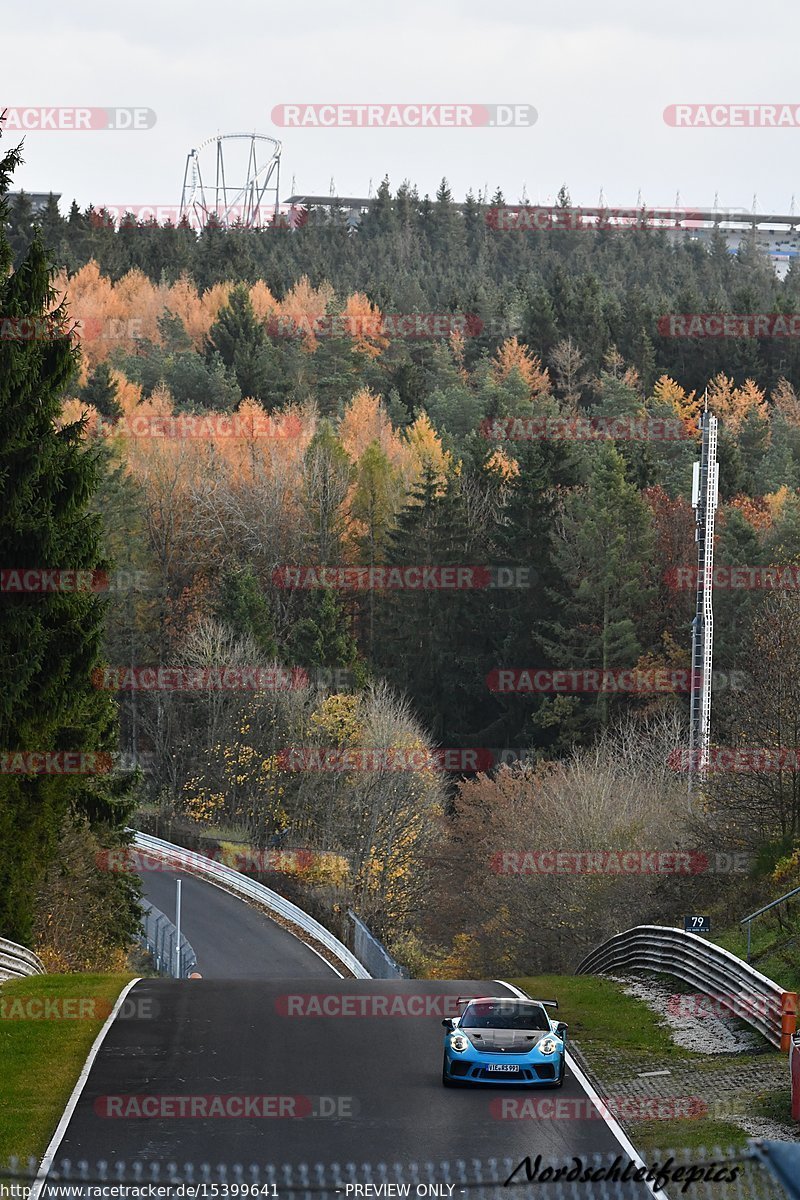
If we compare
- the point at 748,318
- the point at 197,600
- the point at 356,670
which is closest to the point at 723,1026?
the point at 356,670

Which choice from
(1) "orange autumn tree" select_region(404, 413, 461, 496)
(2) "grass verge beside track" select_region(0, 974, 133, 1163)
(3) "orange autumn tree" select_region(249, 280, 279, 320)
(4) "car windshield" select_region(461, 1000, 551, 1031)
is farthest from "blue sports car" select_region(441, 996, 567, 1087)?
(3) "orange autumn tree" select_region(249, 280, 279, 320)

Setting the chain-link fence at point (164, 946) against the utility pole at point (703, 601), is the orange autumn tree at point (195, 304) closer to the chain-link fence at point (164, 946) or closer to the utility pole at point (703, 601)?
the chain-link fence at point (164, 946)

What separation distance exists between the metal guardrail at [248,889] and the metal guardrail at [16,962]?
662 inches

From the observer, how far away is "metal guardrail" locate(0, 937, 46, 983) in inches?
1003

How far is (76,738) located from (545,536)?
1940 inches

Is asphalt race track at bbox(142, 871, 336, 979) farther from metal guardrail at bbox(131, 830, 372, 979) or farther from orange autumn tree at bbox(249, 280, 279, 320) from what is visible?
orange autumn tree at bbox(249, 280, 279, 320)

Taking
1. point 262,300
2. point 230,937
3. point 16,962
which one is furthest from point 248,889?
point 262,300

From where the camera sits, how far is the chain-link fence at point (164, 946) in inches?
1790

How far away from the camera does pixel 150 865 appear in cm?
5947

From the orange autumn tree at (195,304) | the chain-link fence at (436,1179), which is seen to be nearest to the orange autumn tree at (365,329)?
the orange autumn tree at (195,304)

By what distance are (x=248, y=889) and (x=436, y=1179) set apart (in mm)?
42483

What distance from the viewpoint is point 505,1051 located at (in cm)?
1759

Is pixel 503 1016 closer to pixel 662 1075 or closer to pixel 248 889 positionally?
pixel 662 1075

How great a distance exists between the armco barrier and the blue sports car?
317 cm
